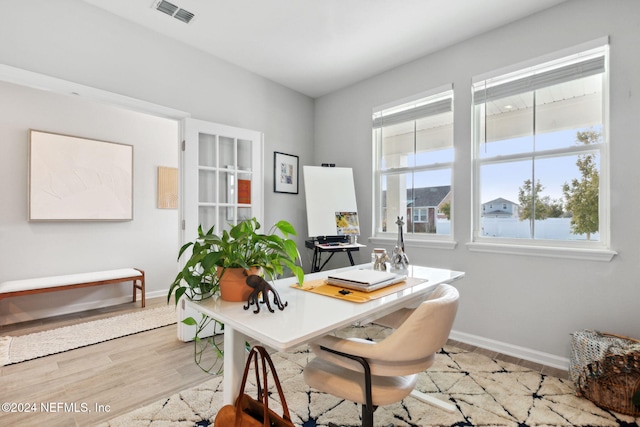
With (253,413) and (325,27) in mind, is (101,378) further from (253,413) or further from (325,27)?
(325,27)

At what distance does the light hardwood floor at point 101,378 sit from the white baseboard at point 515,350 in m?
2.24

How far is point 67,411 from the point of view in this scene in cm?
186

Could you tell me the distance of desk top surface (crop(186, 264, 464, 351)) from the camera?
3.19ft

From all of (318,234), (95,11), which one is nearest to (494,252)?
(318,234)

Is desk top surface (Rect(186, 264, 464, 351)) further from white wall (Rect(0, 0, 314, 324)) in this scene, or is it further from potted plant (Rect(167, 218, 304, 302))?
white wall (Rect(0, 0, 314, 324))

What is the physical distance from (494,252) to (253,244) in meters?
2.26

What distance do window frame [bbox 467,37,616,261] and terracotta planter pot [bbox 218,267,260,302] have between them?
2.24m

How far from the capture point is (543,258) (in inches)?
96.9

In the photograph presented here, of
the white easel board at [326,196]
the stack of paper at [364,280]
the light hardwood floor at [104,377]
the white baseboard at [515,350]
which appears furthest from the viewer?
the white easel board at [326,196]

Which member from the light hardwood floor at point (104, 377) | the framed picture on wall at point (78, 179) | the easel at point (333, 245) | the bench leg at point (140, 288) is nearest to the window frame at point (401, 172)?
the easel at point (333, 245)

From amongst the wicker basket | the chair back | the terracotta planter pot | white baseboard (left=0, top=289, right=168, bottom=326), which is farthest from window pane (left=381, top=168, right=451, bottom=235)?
white baseboard (left=0, top=289, right=168, bottom=326)

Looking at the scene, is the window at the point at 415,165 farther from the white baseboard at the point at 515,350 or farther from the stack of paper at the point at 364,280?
the stack of paper at the point at 364,280

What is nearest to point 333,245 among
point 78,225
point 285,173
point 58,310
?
→ point 285,173

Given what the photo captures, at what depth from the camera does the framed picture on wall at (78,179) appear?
356cm
